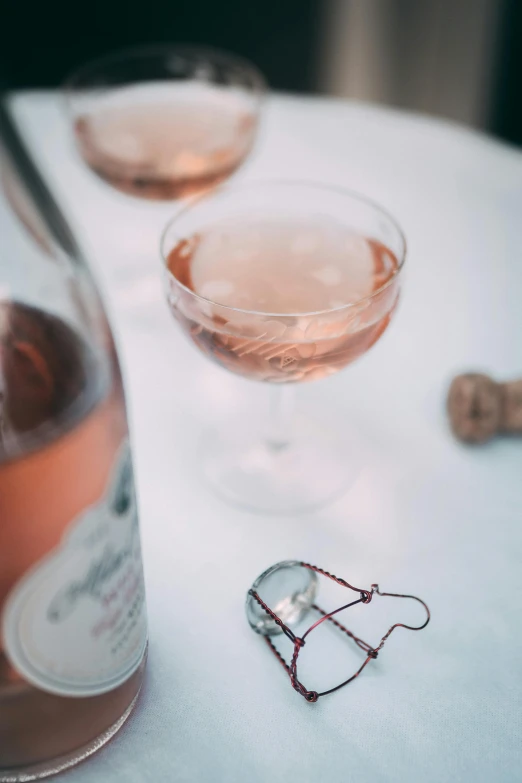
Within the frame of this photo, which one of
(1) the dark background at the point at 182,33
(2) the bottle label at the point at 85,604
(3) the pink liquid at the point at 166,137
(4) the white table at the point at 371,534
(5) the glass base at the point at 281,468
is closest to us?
(2) the bottle label at the point at 85,604

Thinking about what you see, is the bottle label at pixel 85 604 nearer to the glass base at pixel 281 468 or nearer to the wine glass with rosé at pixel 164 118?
the glass base at pixel 281 468

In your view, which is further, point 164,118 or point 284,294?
point 164,118

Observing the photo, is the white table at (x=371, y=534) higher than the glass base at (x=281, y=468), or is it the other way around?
the white table at (x=371, y=534)

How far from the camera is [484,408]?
83cm

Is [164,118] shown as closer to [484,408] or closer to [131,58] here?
[131,58]

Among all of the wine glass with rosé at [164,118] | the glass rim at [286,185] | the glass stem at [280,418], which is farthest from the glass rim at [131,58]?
the glass stem at [280,418]

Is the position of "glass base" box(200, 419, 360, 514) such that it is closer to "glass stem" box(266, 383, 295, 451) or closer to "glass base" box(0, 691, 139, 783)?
"glass stem" box(266, 383, 295, 451)

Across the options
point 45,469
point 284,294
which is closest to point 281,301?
point 284,294

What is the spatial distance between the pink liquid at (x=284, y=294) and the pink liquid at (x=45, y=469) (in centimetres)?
16

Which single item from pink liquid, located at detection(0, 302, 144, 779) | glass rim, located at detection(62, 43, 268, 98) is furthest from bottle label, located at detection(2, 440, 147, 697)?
glass rim, located at detection(62, 43, 268, 98)

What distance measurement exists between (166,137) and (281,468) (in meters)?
0.55

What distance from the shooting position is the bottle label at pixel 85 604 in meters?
0.48

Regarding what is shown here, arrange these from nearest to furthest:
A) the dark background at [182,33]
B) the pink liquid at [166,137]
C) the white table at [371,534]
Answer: the white table at [371,534] → the pink liquid at [166,137] → the dark background at [182,33]

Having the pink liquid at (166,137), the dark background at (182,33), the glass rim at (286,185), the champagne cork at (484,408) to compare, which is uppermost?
the glass rim at (286,185)
